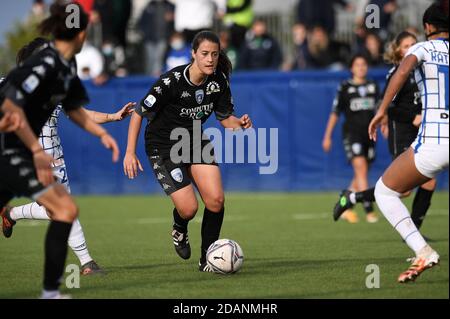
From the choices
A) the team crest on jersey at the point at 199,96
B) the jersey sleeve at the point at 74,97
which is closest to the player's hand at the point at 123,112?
the team crest on jersey at the point at 199,96

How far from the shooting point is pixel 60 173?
30.6 feet

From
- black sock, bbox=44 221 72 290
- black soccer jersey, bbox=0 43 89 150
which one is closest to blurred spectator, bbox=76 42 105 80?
black soccer jersey, bbox=0 43 89 150

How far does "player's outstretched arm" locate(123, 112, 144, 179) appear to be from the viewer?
856 centimetres

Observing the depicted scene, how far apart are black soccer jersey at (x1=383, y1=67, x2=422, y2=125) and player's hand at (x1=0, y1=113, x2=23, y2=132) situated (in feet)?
18.9

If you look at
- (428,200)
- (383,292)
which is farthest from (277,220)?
(383,292)

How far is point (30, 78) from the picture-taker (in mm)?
6742

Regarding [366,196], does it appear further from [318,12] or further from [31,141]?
[318,12]

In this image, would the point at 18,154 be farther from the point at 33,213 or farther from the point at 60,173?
the point at 33,213

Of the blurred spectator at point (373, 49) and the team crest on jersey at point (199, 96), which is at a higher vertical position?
the blurred spectator at point (373, 49)

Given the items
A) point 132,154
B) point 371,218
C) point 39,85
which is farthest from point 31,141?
point 371,218

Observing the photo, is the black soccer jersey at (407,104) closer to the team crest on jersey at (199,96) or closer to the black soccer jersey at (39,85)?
the team crest on jersey at (199,96)

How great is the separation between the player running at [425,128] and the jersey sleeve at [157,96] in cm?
213

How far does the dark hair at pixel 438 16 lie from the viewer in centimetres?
782
